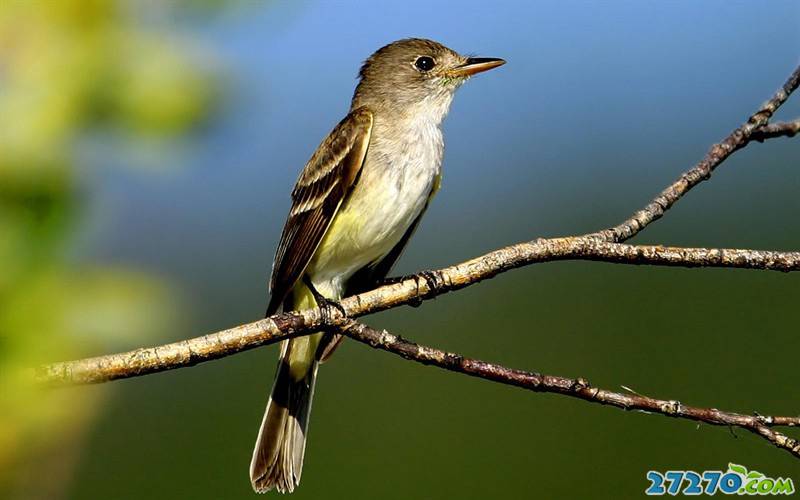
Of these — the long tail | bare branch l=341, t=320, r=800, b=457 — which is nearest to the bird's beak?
the long tail

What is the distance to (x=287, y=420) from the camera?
3758mm

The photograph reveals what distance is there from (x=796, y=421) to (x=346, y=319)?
1.15 metres

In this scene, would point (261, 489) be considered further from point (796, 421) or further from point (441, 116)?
point (796, 421)

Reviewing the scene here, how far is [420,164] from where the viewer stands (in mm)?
3557

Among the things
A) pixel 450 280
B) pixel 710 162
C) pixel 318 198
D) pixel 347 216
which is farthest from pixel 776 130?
pixel 318 198

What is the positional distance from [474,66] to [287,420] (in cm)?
175

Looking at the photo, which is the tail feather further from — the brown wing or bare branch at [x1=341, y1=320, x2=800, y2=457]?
bare branch at [x1=341, y1=320, x2=800, y2=457]

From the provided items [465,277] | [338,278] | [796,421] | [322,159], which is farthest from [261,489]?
[796,421]

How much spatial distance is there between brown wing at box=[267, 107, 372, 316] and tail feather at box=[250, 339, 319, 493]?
0.43 m

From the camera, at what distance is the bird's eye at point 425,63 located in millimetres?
4121

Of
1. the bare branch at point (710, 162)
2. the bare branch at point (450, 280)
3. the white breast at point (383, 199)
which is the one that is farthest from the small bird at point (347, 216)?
the bare branch at point (710, 162)

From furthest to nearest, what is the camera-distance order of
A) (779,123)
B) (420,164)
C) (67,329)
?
(420,164) → (779,123) → (67,329)

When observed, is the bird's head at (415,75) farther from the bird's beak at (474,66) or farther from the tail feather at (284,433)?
the tail feather at (284,433)

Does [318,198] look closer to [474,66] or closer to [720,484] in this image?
[474,66]
